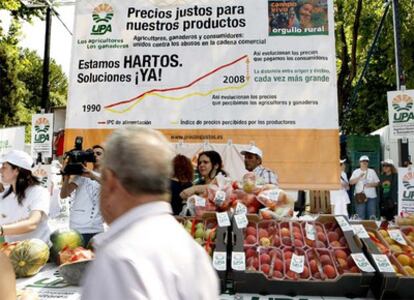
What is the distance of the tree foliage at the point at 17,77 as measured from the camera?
41.1ft

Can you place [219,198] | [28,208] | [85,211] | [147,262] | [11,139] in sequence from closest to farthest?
[147,262] → [219,198] → [28,208] → [85,211] → [11,139]

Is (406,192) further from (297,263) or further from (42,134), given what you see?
(42,134)

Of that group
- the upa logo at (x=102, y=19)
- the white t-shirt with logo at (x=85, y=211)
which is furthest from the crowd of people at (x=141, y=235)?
the upa logo at (x=102, y=19)

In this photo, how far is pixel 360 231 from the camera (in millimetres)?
2699

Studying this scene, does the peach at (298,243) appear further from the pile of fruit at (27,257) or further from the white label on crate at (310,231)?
the pile of fruit at (27,257)

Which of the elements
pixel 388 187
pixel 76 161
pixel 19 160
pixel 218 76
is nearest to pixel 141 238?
pixel 76 161

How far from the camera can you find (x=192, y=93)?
5.11 meters

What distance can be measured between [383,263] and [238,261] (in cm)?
81

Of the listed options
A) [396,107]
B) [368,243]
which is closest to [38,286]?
[368,243]

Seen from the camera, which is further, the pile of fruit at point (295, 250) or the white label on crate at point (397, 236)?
the white label on crate at point (397, 236)

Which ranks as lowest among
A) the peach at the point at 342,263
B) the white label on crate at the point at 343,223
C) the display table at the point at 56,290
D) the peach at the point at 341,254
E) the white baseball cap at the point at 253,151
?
the display table at the point at 56,290

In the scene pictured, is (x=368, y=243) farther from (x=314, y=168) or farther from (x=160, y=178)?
(x=314, y=168)

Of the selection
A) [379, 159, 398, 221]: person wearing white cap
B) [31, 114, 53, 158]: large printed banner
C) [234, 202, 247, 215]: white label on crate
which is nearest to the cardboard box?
[234, 202, 247, 215]: white label on crate

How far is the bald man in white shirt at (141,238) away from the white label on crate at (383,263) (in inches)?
56.0
